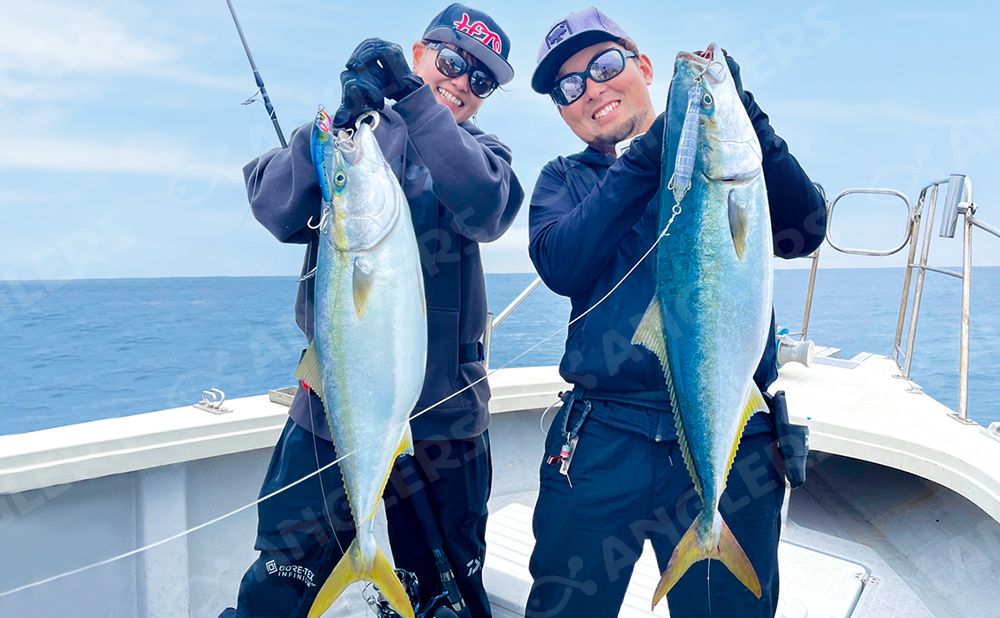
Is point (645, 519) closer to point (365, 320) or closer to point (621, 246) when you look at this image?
point (621, 246)

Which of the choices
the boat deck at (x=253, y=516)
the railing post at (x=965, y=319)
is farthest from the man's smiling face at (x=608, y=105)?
the railing post at (x=965, y=319)

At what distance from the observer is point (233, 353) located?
91.1 feet

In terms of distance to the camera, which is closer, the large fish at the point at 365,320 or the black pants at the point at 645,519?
the large fish at the point at 365,320

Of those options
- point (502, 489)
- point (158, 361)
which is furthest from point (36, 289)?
point (502, 489)

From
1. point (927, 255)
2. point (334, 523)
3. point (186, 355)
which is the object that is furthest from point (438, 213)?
point (186, 355)

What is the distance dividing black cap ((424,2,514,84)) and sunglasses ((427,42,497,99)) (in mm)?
23

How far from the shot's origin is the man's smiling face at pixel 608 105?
6.68ft

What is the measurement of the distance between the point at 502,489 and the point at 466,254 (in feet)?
7.58

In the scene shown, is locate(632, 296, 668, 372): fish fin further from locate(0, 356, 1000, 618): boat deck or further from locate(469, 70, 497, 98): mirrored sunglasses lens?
locate(0, 356, 1000, 618): boat deck

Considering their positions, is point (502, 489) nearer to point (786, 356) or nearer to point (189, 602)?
point (189, 602)

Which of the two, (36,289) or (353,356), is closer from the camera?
(353,356)

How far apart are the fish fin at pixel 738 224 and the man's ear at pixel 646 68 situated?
2.65 ft

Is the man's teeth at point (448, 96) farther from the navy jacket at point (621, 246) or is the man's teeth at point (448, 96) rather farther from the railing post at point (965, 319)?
the railing post at point (965, 319)

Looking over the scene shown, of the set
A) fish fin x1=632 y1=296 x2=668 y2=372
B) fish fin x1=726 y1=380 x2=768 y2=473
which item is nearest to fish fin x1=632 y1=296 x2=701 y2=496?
fish fin x1=632 y1=296 x2=668 y2=372
